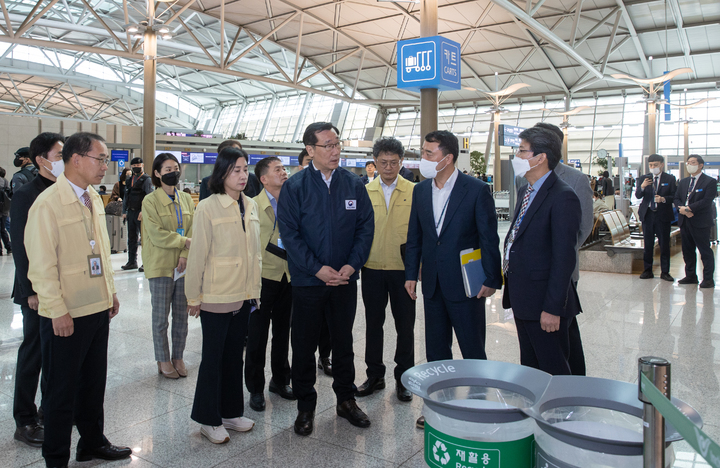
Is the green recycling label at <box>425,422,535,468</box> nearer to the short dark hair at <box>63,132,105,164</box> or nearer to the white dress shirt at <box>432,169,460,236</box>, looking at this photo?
the white dress shirt at <box>432,169,460,236</box>

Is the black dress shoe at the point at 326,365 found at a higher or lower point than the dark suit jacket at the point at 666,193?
lower

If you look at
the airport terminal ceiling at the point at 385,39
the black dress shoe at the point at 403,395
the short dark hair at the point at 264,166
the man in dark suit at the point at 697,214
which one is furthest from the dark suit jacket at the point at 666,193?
the airport terminal ceiling at the point at 385,39

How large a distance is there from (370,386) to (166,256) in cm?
165

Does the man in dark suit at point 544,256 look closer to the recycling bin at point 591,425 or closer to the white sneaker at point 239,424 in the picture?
the recycling bin at point 591,425

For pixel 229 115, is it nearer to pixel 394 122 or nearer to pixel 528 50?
pixel 394 122

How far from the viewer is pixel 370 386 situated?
10.9 ft

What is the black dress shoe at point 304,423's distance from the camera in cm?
275

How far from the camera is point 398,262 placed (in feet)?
10.9

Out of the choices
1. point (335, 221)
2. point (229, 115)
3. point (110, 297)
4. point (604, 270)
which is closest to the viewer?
point (110, 297)

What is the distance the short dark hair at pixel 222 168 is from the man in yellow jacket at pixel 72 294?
52 cm

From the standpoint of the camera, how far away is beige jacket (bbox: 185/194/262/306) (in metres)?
2.67

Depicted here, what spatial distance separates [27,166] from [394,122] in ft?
105

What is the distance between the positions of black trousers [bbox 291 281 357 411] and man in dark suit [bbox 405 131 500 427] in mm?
423

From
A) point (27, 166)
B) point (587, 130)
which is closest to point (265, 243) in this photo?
point (27, 166)
